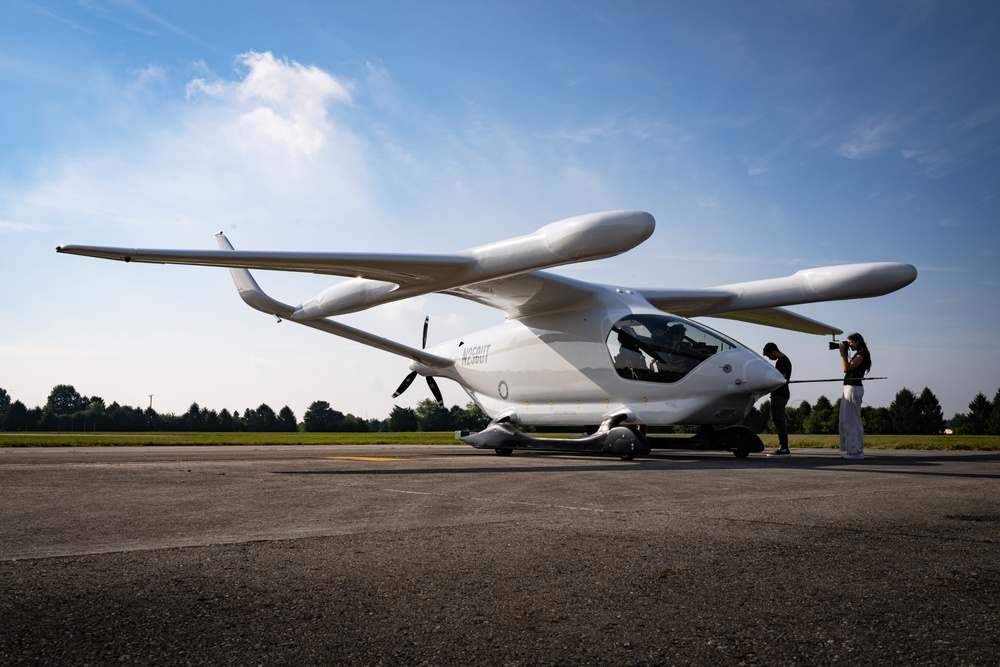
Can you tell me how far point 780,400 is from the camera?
43.1 feet

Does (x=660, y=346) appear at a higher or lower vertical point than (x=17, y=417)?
higher

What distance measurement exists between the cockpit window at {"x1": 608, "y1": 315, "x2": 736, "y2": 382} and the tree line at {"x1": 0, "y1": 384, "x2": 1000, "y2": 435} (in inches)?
753

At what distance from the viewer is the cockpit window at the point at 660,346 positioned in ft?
39.0

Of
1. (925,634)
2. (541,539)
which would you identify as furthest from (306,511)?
(925,634)

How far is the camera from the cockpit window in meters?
11.9

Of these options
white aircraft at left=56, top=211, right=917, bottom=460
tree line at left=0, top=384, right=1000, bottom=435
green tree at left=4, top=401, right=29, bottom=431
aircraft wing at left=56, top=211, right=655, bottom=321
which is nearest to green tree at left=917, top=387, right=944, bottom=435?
A: tree line at left=0, top=384, right=1000, bottom=435

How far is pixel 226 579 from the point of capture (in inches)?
108

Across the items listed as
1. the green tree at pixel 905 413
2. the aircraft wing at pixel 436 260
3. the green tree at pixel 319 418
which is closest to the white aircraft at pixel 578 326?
the aircraft wing at pixel 436 260

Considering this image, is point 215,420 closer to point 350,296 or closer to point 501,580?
point 350,296

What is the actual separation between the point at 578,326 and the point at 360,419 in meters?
66.9

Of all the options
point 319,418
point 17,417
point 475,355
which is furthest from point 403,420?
point 17,417

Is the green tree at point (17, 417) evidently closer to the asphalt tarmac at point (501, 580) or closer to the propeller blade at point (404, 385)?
the propeller blade at point (404, 385)

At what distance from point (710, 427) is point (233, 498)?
923 cm

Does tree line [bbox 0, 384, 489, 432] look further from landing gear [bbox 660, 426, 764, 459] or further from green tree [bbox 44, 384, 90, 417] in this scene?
landing gear [bbox 660, 426, 764, 459]
